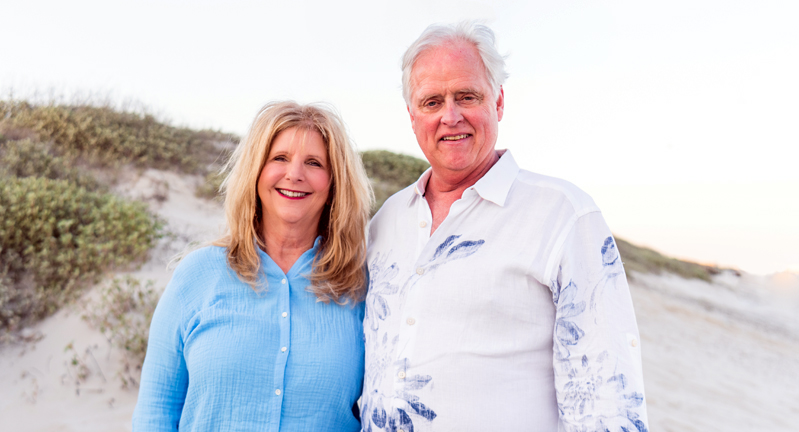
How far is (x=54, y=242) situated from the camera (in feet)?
17.7

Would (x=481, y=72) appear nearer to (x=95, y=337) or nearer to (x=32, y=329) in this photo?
(x=95, y=337)

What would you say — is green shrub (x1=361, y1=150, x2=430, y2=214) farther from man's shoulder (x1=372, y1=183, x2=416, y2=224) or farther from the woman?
the woman

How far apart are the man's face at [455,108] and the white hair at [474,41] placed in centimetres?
3

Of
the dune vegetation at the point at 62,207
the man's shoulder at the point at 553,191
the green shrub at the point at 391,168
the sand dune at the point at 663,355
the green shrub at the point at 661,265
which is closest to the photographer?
the man's shoulder at the point at 553,191

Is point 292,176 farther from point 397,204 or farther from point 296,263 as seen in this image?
point 397,204

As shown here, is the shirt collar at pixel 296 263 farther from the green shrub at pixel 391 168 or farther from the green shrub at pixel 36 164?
the green shrub at pixel 391 168

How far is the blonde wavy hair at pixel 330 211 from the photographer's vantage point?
246 cm

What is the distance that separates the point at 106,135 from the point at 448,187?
8.09m

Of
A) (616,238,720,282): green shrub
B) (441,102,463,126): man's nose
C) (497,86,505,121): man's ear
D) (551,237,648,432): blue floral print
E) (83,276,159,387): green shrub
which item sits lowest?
(616,238,720,282): green shrub

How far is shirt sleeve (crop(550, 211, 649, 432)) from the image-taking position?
1.82 metres

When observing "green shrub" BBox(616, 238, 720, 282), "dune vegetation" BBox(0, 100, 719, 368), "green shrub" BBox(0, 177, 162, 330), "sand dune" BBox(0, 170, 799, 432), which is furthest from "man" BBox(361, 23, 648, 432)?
"green shrub" BBox(616, 238, 720, 282)

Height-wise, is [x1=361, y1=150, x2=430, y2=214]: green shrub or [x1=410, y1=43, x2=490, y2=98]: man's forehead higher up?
[x1=410, y1=43, x2=490, y2=98]: man's forehead

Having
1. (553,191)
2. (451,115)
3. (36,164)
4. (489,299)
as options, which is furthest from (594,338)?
(36,164)

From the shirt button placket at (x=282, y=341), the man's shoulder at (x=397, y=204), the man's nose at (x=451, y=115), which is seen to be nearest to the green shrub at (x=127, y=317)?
the shirt button placket at (x=282, y=341)
